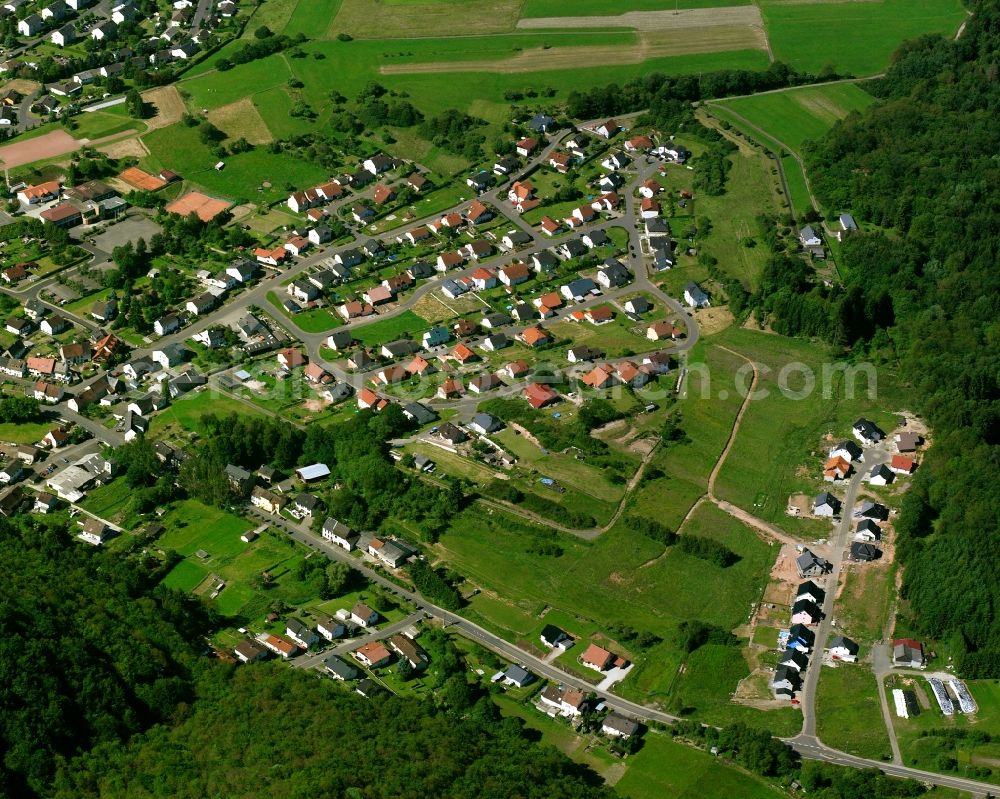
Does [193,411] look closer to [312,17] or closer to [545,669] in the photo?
[545,669]

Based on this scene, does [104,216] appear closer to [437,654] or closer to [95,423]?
[95,423]

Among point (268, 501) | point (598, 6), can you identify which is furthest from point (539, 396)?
point (598, 6)

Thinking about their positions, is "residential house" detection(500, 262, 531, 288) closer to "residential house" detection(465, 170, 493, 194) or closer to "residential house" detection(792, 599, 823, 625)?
"residential house" detection(465, 170, 493, 194)

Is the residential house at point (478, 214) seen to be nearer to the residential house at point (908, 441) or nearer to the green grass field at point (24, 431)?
the green grass field at point (24, 431)

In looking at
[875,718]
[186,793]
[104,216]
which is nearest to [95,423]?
[104,216]

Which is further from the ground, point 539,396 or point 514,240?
point 514,240

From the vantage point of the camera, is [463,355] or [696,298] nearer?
[463,355]
